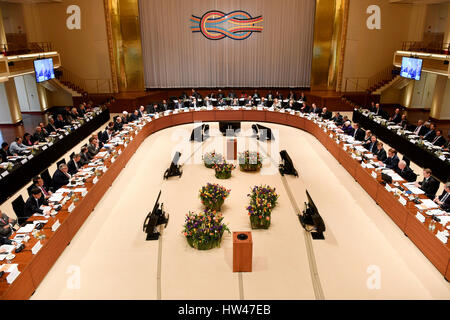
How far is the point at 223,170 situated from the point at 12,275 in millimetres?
6002

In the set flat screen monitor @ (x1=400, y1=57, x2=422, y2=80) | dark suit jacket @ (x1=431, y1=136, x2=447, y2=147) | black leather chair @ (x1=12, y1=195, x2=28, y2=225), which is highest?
flat screen monitor @ (x1=400, y1=57, x2=422, y2=80)

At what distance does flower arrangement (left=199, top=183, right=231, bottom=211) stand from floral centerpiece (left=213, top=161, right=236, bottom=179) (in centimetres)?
183

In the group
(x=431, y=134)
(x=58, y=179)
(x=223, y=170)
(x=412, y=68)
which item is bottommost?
(x=223, y=170)

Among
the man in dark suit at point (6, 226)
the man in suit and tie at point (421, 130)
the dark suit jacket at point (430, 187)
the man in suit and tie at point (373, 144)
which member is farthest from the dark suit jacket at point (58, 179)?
the man in suit and tie at point (421, 130)

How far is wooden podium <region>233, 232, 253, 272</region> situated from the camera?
583cm

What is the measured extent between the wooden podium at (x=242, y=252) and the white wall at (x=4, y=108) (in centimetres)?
1417

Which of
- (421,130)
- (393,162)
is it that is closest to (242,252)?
(393,162)

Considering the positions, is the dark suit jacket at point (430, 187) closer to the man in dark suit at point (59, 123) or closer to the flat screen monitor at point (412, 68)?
the flat screen monitor at point (412, 68)

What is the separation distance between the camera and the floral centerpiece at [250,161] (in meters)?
10.4

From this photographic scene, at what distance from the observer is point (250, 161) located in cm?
1043

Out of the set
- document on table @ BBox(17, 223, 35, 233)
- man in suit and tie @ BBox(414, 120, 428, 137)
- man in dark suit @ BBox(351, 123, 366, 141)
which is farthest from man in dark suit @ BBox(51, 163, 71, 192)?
man in suit and tie @ BBox(414, 120, 428, 137)

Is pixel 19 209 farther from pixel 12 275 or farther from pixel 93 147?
pixel 93 147

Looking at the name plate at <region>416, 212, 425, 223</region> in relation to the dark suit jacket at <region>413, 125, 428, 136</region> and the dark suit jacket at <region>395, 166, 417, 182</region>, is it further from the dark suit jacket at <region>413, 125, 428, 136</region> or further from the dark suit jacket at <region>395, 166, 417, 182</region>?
the dark suit jacket at <region>413, 125, 428, 136</region>

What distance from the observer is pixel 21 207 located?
6.98m
